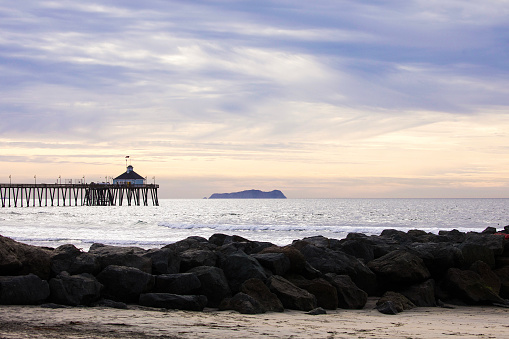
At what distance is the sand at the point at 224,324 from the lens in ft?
22.3

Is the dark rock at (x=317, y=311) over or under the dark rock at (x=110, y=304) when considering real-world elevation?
under

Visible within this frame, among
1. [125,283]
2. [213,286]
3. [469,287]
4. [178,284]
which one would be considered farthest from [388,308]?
[125,283]

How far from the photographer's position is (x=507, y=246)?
47.9 ft

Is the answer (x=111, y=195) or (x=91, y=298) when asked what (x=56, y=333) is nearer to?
(x=91, y=298)

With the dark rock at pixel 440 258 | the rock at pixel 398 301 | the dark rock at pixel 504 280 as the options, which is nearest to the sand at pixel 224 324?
the rock at pixel 398 301

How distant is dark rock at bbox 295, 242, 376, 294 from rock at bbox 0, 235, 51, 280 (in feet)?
18.9

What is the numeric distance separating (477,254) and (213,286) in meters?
7.06

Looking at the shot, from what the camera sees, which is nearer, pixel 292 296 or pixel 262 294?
pixel 262 294

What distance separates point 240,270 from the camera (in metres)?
10.9

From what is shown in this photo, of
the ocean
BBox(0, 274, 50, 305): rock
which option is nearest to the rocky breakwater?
BBox(0, 274, 50, 305): rock

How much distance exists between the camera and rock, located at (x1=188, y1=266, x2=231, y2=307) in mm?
10148

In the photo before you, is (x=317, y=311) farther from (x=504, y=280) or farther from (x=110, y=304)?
(x=504, y=280)

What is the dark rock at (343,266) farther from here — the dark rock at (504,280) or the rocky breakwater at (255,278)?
the dark rock at (504,280)

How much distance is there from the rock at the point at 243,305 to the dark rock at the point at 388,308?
7.76ft
